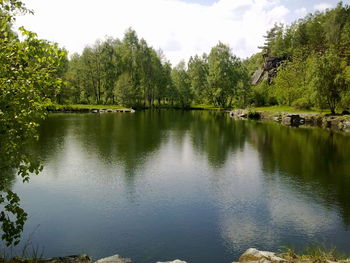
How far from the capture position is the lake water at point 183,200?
1497cm

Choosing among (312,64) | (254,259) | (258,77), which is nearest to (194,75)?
(258,77)

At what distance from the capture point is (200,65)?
118m

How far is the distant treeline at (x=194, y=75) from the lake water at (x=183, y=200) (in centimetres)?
5365

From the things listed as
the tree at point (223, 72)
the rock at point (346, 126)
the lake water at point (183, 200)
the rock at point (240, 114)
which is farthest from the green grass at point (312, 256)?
the tree at point (223, 72)

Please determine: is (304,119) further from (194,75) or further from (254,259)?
(254,259)

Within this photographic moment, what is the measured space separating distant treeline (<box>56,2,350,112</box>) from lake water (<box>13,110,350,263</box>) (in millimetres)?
53651

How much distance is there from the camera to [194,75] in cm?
11831

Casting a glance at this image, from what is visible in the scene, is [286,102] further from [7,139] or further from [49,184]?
[7,139]

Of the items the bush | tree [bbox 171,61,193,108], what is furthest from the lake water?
tree [bbox 171,61,193,108]

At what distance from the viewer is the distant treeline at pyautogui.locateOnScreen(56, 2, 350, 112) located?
95.9 meters

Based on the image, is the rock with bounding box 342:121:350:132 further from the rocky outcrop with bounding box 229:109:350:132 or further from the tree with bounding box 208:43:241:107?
the tree with bounding box 208:43:241:107

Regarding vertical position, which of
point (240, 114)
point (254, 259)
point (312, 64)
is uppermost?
point (312, 64)

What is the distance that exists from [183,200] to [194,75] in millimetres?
101312

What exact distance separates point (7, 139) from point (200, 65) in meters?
112
